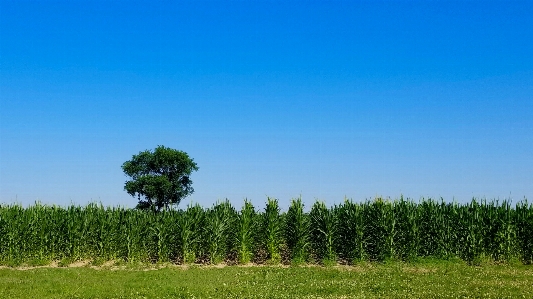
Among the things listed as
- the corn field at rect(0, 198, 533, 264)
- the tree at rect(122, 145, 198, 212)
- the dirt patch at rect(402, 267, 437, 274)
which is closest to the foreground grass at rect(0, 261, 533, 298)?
the dirt patch at rect(402, 267, 437, 274)

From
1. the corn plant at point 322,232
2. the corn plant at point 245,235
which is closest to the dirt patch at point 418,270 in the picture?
the corn plant at point 322,232

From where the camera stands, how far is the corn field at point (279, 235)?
2798cm

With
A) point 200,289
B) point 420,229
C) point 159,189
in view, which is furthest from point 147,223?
point 159,189

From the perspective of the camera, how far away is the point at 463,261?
27.4 metres

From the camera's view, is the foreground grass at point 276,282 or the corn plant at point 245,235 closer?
the foreground grass at point 276,282

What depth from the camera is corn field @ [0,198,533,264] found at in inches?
1102

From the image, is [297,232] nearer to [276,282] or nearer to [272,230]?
[272,230]

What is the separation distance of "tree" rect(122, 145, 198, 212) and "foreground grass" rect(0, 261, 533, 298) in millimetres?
29676

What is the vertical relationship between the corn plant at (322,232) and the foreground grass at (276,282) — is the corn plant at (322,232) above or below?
above

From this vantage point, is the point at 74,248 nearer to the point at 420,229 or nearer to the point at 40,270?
the point at 40,270

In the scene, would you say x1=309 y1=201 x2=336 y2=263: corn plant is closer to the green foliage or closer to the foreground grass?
the green foliage

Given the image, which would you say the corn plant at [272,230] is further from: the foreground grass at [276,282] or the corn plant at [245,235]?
the foreground grass at [276,282]

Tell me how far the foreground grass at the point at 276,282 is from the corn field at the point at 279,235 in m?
1.63

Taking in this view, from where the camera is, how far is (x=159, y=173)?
57312 mm
